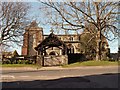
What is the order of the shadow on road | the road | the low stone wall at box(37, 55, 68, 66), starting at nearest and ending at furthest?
the shadow on road → the road → the low stone wall at box(37, 55, 68, 66)

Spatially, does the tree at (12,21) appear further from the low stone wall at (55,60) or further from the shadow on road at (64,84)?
the shadow on road at (64,84)

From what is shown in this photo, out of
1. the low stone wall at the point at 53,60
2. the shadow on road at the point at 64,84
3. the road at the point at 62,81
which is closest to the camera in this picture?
the shadow on road at the point at 64,84

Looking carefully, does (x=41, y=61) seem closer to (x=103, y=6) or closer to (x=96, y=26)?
(x=96, y=26)

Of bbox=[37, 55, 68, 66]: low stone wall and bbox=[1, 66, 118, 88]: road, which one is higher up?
bbox=[37, 55, 68, 66]: low stone wall

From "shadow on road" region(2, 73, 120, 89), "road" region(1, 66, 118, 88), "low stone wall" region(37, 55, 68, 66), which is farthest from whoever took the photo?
"low stone wall" region(37, 55, 68, 66)

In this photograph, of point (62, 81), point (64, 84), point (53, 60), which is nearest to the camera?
point (64, 84)

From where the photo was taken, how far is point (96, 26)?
4094 centimetres

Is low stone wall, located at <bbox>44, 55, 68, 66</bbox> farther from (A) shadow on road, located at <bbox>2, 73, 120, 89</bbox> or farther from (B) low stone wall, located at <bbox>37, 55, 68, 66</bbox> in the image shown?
(A) shadow on road, located at <bbox>2, 73, 120, 89</bbox>

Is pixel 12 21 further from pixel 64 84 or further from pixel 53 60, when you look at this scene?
pixel 64 84

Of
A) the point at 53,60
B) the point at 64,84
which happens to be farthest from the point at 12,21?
the point at 64,84

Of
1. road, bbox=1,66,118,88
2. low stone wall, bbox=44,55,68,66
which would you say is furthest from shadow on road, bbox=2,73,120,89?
low stone wall, bbox=44,55,68,66

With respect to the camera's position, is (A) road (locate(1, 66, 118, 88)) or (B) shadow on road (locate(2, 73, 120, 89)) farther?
(A) road (locate(1, 66, 118, 88))

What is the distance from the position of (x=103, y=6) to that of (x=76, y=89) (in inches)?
1202

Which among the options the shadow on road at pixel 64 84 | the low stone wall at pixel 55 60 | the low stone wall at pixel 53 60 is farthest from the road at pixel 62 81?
the low stone wall at pixel 55 60
